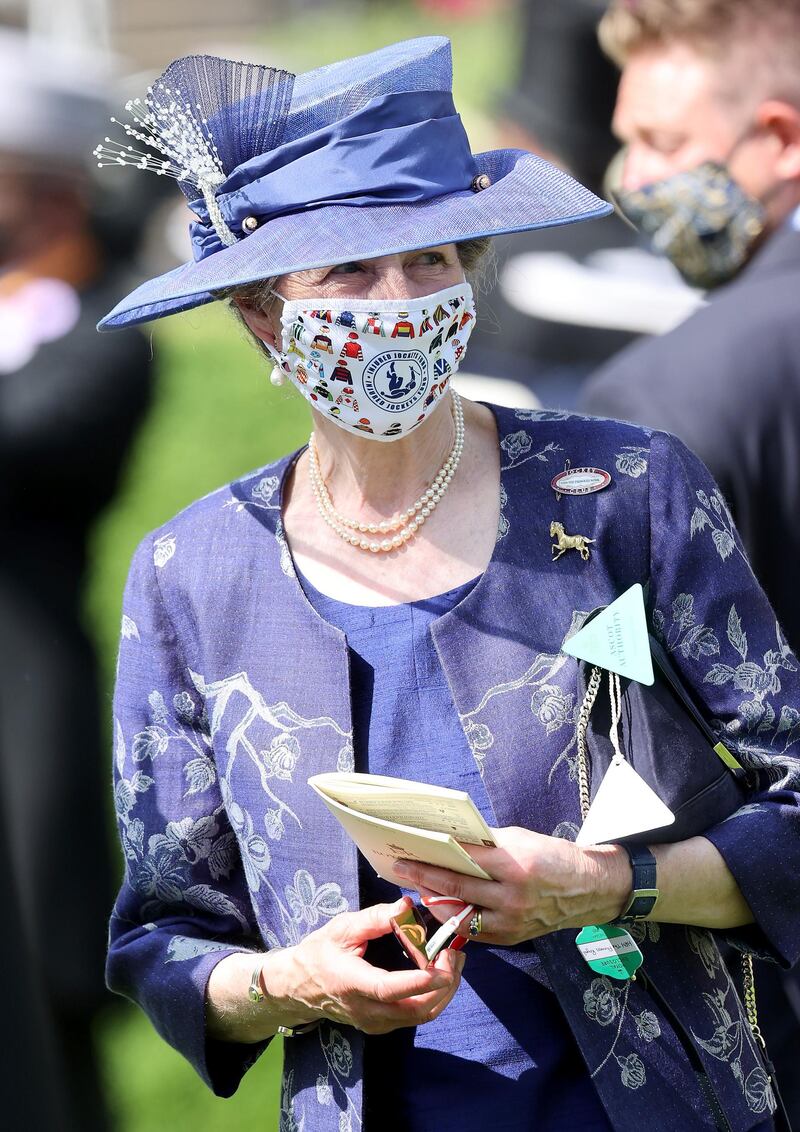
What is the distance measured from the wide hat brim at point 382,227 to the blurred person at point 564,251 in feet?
12.7

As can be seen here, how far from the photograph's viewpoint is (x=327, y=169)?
212 cm

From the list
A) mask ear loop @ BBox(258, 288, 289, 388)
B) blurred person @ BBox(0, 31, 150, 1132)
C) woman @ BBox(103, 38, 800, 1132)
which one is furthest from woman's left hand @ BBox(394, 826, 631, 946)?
blurred person @ BBox(0, 31, 150, 1132)

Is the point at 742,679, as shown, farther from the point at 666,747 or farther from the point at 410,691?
the point at 410,691

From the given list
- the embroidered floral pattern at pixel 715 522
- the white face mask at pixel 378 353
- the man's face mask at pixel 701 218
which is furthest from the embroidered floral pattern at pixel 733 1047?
the man's face mask at pixel 701 218

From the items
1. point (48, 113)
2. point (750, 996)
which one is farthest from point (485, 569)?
point (48, 113)

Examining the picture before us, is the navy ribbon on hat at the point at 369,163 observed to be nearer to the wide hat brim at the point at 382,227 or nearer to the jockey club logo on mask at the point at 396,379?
the wide hat brim at the point at 382,227

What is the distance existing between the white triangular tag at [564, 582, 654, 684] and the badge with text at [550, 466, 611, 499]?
18 centimetres

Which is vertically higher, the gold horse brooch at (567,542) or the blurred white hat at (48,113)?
the gold horse brooch at (567,542)

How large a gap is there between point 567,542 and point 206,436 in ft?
22.5

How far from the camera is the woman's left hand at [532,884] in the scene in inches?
75.9

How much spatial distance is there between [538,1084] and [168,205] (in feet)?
27.4

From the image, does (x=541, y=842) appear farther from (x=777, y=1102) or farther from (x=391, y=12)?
(x=391, y=12)

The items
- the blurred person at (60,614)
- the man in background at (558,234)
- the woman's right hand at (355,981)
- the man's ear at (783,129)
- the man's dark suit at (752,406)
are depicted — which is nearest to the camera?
the woman's right hand at (355,981)

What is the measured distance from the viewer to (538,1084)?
6.78 ft
